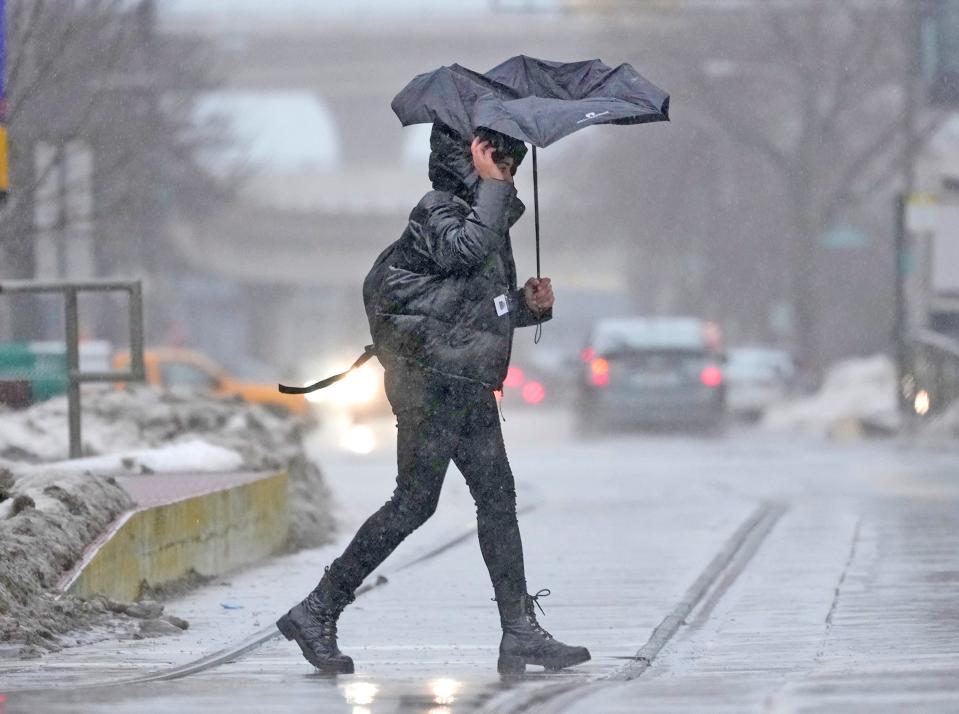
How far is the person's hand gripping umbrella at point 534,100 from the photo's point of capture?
7.22 metres

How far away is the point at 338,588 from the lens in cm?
760

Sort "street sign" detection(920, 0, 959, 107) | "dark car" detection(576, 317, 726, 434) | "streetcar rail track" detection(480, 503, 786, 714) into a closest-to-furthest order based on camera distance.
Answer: "streetcar rail track" detection(480, 503, 786, 714)
"dark car" detection(576, 317, 726, 434)
"street sign" detection(920, 0, 959, 107)

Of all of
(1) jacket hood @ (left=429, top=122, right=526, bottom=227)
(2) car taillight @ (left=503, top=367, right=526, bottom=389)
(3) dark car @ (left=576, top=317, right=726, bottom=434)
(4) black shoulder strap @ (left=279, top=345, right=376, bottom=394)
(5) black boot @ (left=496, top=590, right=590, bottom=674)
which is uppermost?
(1) jacket hood @ (left=429, top=122, right=526, bottom=227)

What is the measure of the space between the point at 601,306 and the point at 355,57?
1981 cm

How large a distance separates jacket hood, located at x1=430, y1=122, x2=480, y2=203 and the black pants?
608 millimetres

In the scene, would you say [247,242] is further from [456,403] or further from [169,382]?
[456,403]

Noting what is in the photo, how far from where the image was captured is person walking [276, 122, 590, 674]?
732 centimetres

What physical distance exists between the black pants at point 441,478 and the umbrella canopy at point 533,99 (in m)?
0.81

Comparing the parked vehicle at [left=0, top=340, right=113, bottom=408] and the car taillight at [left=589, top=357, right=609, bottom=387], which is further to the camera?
the car taillight at [left=589, top=357, right=609, bottom=387]

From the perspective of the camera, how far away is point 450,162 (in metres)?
7.50

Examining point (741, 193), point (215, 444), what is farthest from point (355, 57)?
point (215, 444)

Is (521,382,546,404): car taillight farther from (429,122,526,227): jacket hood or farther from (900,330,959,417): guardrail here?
(429,122,526,227): jacket hood

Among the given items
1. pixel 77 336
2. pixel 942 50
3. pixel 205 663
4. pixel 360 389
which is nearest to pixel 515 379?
pixel 360 389

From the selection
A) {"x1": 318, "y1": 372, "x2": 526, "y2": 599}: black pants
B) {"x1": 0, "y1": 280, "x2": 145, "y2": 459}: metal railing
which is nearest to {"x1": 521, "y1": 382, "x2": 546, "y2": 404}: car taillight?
{"x1": 0, "y1": 280, "x2": 145, "y2": 459}: metal railing
